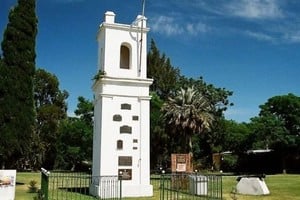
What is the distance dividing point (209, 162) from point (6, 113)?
32169 millimetres

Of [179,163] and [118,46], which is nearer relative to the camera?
[118,46]

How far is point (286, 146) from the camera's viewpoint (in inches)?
1666

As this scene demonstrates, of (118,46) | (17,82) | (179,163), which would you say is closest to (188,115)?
(179,163)

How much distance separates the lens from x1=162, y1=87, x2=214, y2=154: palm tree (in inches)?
1396

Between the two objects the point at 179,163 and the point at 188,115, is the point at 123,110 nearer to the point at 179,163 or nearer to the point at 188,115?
the point at 179,163

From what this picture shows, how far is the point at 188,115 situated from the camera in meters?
35.6

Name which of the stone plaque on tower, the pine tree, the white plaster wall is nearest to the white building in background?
the white plaster wall

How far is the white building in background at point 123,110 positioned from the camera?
20.9 meters

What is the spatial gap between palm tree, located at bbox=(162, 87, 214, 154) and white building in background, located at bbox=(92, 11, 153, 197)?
1360 centimetres

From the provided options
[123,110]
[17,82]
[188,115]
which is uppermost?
[17,82]

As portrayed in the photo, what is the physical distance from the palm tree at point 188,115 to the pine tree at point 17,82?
45.3 feet

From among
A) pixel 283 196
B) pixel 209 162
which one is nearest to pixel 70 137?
pixel 209 162

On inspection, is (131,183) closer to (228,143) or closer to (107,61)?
(107,61)

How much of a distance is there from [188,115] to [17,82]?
15.4 meters
